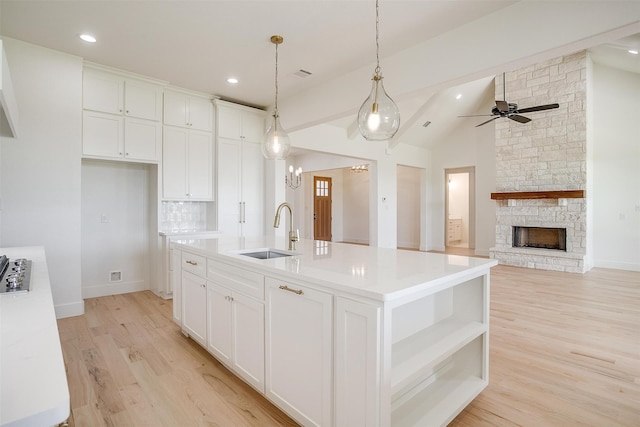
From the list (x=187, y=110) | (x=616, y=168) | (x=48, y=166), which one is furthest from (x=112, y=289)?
(x=616, y=168)

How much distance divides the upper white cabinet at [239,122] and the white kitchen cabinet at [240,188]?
10 cm

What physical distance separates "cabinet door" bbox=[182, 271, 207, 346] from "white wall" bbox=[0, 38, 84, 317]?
1654 millimetres

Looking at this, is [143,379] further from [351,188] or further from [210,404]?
[351,188]

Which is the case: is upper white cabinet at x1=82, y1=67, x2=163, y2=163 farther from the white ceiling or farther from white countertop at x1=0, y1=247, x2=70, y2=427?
white countertop at x1=0, y1=247, x2=70, y2=427

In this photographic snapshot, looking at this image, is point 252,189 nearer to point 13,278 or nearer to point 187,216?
point 187,216

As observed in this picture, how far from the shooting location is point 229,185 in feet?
16.1

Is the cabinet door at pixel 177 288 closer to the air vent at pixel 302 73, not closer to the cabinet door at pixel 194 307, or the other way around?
the cabinet door at pixel 194 307

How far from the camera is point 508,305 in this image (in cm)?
397

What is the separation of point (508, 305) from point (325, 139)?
409 cm

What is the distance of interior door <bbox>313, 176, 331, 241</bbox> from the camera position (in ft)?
33.2

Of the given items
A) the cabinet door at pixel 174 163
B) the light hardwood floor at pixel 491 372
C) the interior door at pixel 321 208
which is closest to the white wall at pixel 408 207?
the interior door at pixel 321 208

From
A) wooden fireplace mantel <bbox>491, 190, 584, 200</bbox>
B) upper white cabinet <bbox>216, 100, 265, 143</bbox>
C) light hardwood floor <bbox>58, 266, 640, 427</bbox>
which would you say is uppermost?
upper white cabinet <bbox>216, 100, 265, 143</bbox>

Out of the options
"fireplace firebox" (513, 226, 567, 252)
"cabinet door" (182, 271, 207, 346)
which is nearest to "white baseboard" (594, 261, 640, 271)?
"fireplace firebox" (513, 226, 567, 252)

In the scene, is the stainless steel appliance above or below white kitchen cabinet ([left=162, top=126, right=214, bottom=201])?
below
